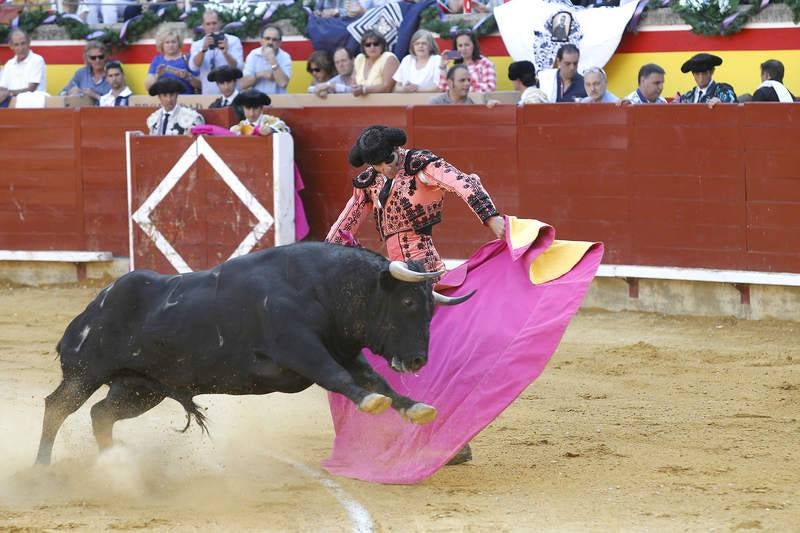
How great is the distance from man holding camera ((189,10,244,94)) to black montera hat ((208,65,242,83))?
0.51 metres

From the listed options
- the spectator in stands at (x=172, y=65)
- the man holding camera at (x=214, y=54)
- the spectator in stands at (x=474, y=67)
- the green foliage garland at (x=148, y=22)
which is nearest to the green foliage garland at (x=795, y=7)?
the spectator in stands at (x=474, y=67)

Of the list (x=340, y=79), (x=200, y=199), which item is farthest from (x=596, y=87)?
(x=200, y=199)

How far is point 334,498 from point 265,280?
78 centimetres

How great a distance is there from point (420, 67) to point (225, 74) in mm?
1392

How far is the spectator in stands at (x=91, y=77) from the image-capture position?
10.7m

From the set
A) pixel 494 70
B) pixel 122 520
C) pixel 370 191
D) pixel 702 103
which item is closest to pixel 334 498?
pixel 122 520

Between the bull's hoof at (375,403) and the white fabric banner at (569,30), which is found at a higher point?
the white fabric banner at (569,30)

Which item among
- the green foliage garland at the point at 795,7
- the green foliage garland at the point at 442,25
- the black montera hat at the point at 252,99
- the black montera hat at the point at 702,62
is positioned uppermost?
the green foliage garland at the point at 795,7

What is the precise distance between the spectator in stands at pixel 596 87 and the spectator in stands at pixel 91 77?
163 inches

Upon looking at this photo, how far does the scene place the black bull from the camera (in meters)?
4.57

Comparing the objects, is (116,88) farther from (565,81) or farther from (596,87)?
A: (596,87)

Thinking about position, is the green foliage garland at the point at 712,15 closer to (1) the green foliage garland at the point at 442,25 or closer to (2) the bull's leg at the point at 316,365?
(1) the green foliage garland at the point at 442,25

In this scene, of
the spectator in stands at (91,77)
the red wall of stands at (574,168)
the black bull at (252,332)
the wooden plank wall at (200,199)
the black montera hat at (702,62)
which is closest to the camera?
the black bull at (252,332)

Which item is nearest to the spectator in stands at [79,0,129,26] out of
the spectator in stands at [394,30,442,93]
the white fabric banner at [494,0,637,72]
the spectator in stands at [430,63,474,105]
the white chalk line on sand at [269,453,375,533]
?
the spectator in stands at [394,30,442,93]
